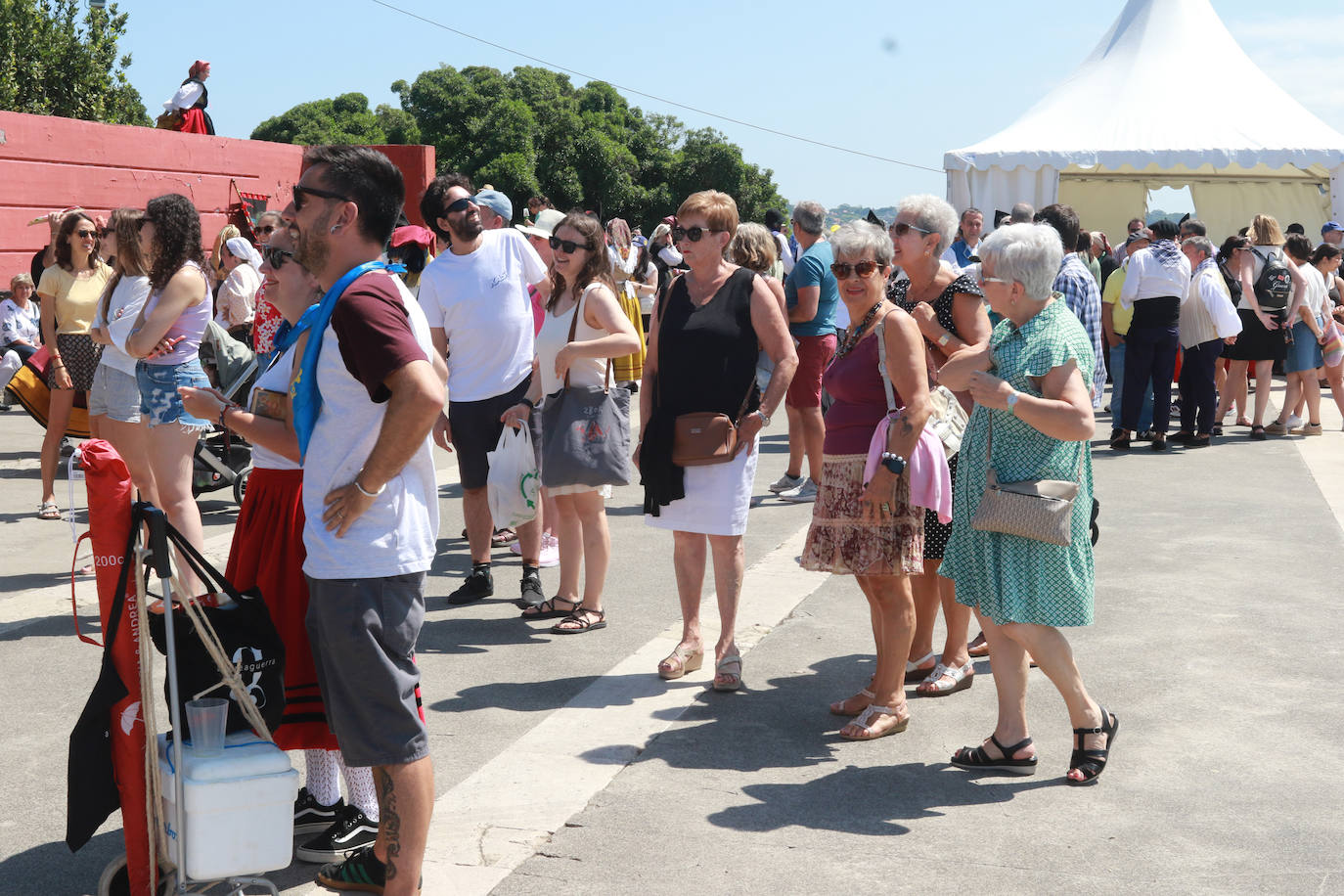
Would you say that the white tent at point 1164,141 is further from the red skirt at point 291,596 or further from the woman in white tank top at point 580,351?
the red skirt at point 291,596

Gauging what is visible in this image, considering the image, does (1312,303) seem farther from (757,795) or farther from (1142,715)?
(757,795)

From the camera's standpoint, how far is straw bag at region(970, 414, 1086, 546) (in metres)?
4.02

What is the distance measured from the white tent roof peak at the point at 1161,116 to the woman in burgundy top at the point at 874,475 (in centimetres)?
1836

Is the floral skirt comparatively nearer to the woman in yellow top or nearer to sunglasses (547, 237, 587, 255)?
sunglasses (547, 237, 587, 255)

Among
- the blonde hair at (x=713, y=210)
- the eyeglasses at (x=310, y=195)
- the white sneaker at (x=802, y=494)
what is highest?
the blonde hair at (x=713, y=210)

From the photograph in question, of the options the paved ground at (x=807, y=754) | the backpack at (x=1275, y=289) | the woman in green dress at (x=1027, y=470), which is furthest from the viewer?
the backpack at (x=1275, y=289)

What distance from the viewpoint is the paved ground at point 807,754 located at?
3.61 meters

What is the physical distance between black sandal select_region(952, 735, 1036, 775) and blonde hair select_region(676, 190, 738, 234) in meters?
2.19

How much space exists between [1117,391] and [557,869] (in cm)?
977

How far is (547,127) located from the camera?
69562 millimetres

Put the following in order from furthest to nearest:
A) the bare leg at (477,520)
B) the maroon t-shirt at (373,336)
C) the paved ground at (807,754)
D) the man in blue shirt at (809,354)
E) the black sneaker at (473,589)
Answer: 1. the man in blue shirt at (809,354)
2. the black sneaker at (473,589)
3. the bare leg at (477,520)
4. the paved ground at (807,754)
5. the maroon t-shirt at (373,336)

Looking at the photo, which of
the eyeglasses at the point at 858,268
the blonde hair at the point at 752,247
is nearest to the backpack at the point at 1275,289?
the blonde hair at the point at 752,247

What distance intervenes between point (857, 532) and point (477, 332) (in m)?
2.38

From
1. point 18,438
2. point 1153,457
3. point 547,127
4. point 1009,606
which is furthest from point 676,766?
point 547,127
